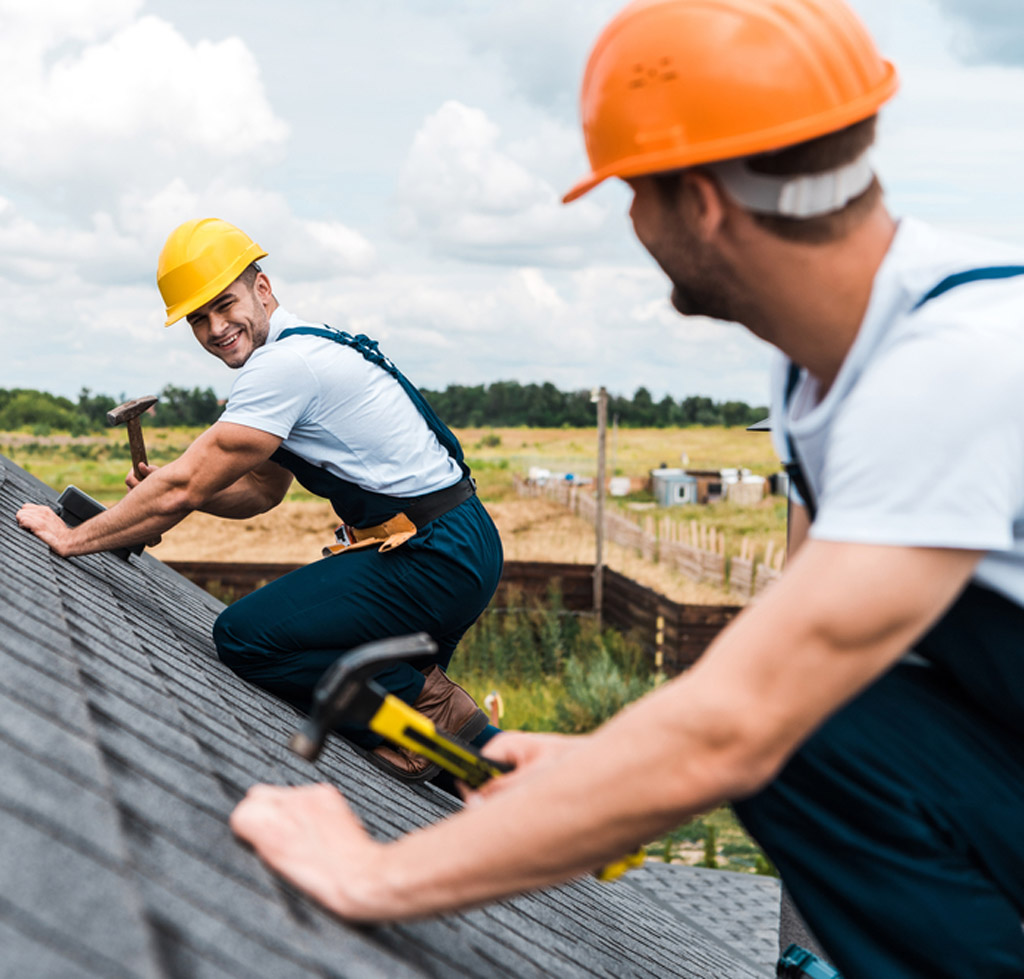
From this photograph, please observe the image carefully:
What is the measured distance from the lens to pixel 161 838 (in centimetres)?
155

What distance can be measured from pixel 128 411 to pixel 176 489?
1333 millimetres

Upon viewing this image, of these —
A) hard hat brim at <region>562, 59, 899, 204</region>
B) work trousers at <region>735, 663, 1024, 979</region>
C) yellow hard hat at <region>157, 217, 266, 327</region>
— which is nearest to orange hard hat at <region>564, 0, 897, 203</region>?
hard hat brim at <region>562, 59, 899, 204</region>

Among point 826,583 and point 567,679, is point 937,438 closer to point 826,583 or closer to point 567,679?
point 826,583

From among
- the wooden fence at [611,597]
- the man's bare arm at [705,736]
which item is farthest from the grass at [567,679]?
the man's bare arm at [705,736]

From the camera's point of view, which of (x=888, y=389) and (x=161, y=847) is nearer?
(x=888, y=389)

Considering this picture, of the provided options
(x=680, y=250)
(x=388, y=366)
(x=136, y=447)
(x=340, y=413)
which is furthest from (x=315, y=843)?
(x=136, y=447)

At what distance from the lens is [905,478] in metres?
1.36

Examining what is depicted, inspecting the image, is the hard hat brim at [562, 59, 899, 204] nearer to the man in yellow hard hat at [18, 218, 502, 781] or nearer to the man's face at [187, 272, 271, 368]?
the man in yellow hard hat at [18, 218, 502, 781]

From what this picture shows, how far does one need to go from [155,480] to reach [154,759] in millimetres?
2111

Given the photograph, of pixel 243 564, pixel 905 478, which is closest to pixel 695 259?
pixel 905 478

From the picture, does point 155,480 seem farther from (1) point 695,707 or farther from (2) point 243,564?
(2) point 243,564

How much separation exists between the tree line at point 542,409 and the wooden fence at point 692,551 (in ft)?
143

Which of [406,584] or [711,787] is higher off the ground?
[711,787]

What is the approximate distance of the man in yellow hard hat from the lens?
12.6 ft
